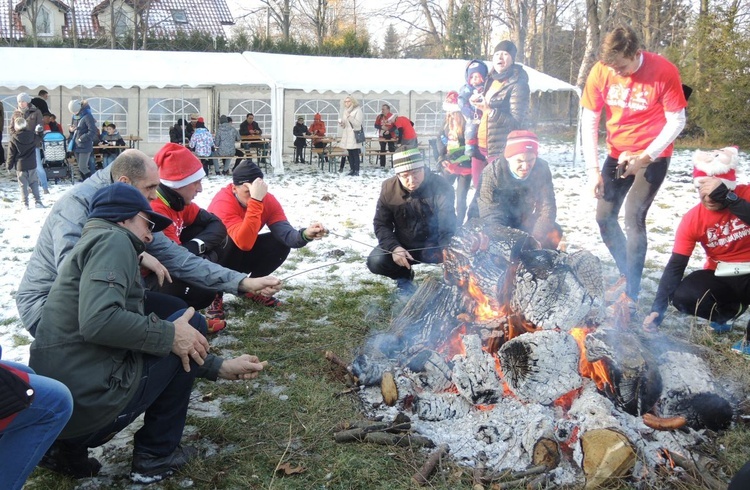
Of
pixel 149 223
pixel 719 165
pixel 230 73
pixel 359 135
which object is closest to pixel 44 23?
pixel 230 73

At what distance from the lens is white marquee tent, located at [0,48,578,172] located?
1506 cm

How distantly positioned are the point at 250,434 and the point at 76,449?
873 mm

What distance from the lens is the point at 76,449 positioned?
2.84 metres

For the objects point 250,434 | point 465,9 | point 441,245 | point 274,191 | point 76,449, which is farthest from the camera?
point 465,9

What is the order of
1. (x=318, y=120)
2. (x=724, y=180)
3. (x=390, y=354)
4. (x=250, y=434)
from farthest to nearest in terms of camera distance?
(x=318, y=120)
(x=724, y=180)
(x=390, y=354)
(x=250, y=434)

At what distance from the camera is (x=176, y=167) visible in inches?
172

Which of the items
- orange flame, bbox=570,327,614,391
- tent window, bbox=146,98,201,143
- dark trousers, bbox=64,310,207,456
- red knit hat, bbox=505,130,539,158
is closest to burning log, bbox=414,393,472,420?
orange flame, bbox=570,327,614,391

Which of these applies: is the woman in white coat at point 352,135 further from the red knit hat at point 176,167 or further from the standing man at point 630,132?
the red knit hat at point 176,167

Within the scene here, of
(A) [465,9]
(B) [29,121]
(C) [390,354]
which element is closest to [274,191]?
(B) [29,121]

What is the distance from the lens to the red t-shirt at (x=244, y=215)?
511 centimetres

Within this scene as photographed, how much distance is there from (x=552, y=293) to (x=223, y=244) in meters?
2.57

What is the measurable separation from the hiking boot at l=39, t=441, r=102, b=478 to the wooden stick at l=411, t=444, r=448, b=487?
150 centimetres

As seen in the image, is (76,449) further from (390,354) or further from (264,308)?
(264,308)

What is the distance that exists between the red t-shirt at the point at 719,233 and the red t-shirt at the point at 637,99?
0.56m
